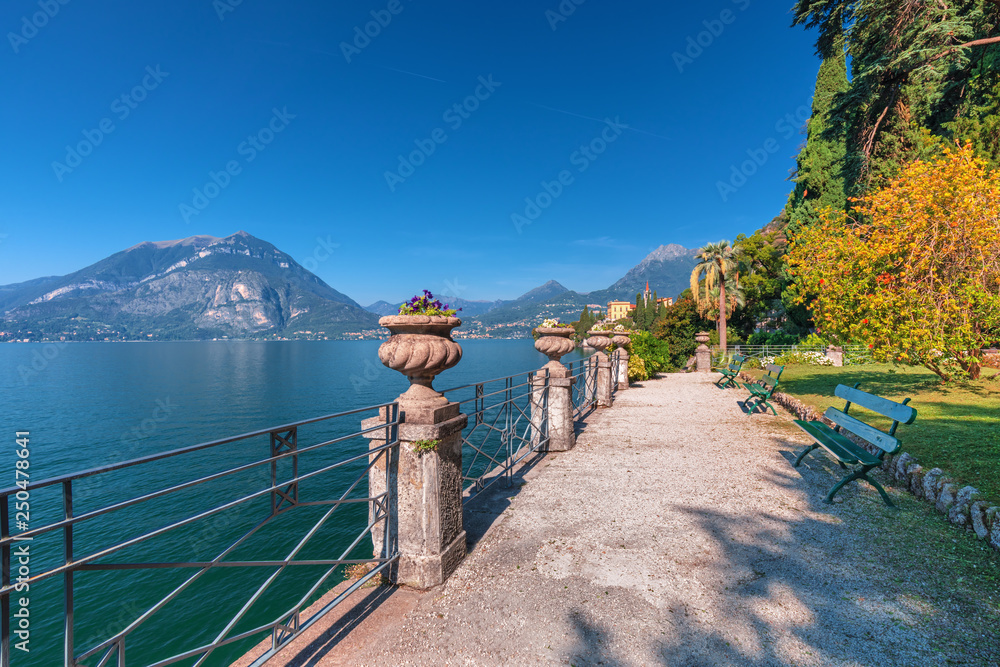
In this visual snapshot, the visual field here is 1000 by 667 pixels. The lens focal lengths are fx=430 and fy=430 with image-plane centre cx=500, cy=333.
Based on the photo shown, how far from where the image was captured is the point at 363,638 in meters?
2.89

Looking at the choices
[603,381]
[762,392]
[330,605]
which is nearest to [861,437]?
[762,392]

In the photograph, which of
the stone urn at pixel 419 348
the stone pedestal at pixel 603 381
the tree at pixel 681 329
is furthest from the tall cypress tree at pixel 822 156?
the stone urn at pixel 419 348

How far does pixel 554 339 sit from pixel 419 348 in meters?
4.06

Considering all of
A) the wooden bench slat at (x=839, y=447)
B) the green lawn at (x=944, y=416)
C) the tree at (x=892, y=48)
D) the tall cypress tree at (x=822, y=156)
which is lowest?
the green lawn at (x=944, y=416)

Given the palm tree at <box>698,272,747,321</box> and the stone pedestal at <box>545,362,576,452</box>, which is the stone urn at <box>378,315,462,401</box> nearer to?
the stone pedestal at <box>545,362,576,452</box>

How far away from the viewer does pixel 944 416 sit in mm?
7492

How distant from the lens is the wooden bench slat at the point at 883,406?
4.87 meters

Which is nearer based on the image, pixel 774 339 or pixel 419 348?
pixel 419 348

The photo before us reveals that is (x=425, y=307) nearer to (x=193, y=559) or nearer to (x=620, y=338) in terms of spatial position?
(x=193, y=559)

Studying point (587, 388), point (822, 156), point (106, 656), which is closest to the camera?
point (106, 656)

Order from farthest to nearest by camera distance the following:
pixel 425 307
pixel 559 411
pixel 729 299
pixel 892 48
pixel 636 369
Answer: pixel 729 299
pixel 636 369
pixel 892 48
pixel 559 411
pixel 425 307

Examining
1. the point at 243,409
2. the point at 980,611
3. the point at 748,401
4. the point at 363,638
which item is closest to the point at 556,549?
the point at 363,638

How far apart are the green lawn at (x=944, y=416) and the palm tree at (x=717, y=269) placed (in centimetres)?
1620

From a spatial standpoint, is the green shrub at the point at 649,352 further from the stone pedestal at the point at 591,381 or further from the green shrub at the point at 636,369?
the stone pedestal at the point at 591,381
